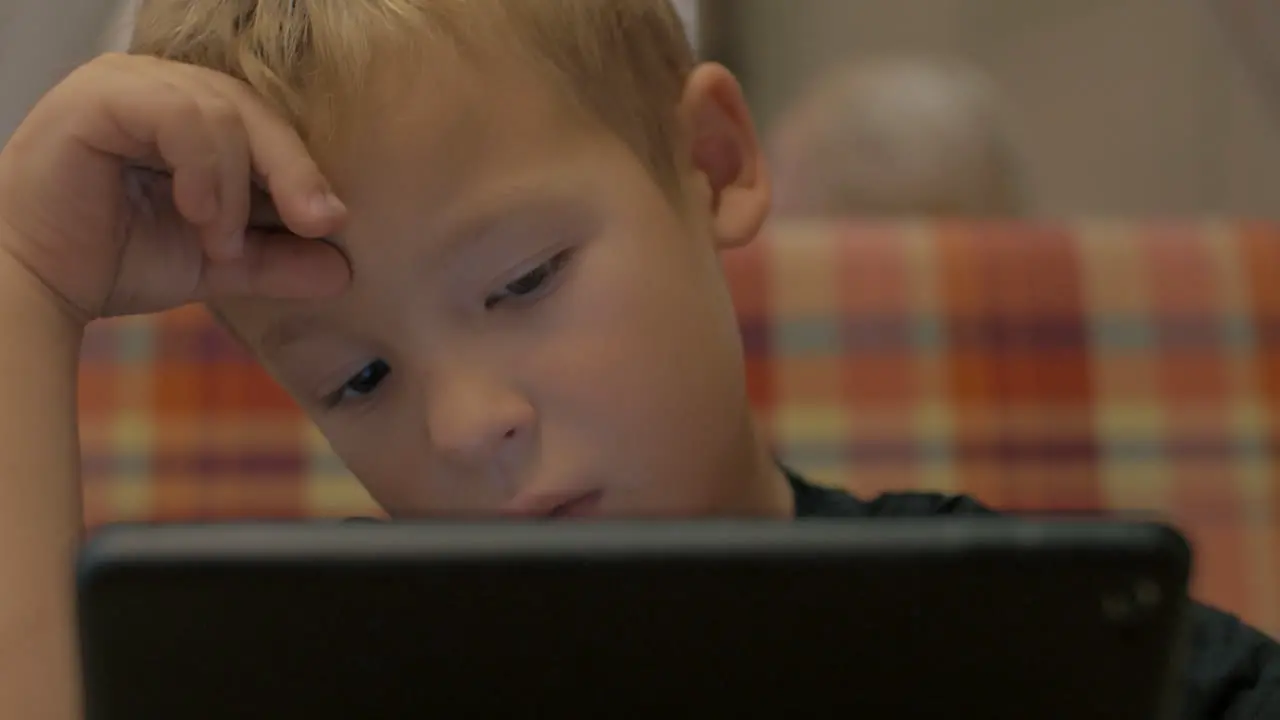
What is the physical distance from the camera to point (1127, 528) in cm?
25

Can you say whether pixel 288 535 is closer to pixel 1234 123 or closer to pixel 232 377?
pixel 232 377

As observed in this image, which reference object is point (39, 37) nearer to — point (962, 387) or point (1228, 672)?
point (962, 387)

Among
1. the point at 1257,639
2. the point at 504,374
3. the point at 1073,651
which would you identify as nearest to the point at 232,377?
the point at 504,374

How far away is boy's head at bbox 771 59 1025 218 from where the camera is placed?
1221 millimetres

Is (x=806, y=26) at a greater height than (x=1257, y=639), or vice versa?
(x=806, y=26)

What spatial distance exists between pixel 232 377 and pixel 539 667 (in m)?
0.85

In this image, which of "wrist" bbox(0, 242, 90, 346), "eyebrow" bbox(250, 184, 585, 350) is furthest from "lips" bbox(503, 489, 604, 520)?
"wrist" bbox(0, 242, 90, 346)

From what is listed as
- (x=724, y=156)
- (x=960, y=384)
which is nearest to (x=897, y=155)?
(x=960, y=384)

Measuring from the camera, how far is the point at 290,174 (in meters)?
0.51

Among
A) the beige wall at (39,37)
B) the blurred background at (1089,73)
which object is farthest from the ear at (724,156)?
the blurred background at (1089,73)

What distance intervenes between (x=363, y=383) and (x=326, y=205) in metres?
0.10

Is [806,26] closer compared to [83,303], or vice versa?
[83,303]

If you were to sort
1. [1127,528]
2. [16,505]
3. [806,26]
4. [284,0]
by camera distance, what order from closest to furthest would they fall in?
1. [1127,528]
2. [16,505]
3. [284,0]
4. [806,26]

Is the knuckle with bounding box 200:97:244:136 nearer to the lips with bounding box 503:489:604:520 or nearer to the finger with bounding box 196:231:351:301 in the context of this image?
the finger with bounding box 196:231:351:301
